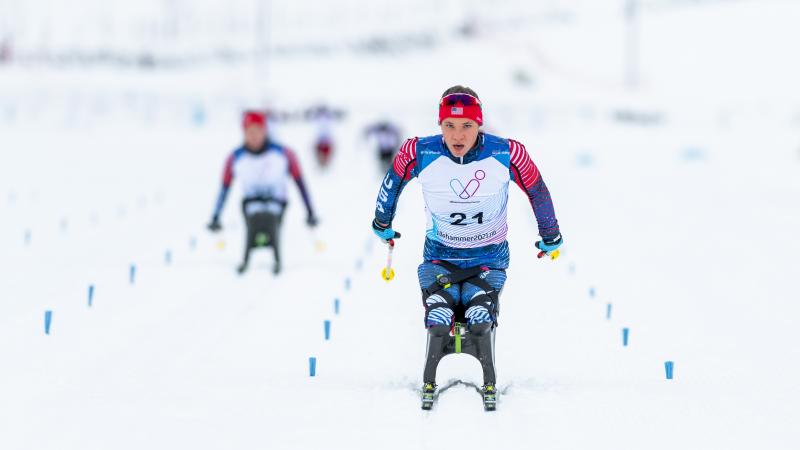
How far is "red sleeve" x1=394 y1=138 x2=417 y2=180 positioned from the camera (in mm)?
5328

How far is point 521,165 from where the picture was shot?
17.3 ft

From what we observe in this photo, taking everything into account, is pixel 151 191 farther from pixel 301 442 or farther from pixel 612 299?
pixel 301 442

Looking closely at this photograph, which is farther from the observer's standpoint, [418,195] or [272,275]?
[418,195]

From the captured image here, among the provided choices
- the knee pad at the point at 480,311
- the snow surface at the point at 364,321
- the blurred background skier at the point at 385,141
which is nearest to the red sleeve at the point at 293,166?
the snow surface at the point at 364,321

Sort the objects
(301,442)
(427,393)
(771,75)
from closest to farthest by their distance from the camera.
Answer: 1. (301,442)
2. (427,393)
3. (771,75)

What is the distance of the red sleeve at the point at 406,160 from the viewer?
5.33 m

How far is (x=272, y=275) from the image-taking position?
9.70 metres

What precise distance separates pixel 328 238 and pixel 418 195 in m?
6.31

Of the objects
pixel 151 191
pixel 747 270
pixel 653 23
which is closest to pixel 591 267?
pixel 747 270

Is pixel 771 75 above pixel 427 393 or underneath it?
above

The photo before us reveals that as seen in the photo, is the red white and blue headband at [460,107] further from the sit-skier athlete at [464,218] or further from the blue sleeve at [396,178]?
the blue sleeve at [396,178]

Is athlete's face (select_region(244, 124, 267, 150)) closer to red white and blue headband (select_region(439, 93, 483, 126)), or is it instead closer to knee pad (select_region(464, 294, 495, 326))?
red white and blue headband (select_region(439, 93, 483, 126))

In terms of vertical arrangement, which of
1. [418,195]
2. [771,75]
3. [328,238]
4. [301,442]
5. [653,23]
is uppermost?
[653,23]

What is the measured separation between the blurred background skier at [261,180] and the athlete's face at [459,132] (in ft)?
15.3
